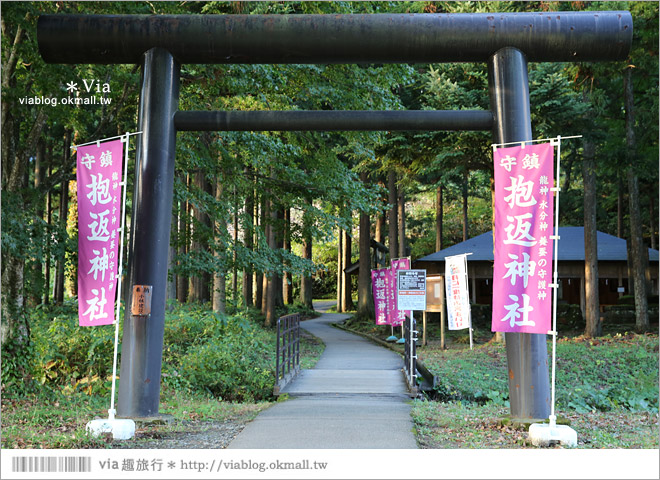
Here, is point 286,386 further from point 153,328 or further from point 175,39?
point 175,39

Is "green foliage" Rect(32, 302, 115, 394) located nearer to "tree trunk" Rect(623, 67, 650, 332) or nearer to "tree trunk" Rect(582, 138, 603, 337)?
"tree trunk" Rect(582, 138, 603, 337)

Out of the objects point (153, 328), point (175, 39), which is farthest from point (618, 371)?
point (175, 39)

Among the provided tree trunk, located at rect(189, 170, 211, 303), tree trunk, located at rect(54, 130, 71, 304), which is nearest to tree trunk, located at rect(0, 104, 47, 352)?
tree trunk, located at rect(189, 170, 211, 303)

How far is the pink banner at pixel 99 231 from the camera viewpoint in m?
6.54

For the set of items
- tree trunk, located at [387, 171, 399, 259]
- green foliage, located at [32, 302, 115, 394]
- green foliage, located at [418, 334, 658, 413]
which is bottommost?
green foliage, located at [418, 334, 658, 413]

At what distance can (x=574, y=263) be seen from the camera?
2592 cm

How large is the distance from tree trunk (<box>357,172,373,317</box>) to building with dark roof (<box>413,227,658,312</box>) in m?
2.37

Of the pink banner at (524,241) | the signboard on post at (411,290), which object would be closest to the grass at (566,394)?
the pink banner at (524,241)

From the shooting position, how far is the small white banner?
16.9 m

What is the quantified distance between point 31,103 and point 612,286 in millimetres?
27865

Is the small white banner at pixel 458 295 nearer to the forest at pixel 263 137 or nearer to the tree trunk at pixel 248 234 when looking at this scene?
the forest at pixel 263 137

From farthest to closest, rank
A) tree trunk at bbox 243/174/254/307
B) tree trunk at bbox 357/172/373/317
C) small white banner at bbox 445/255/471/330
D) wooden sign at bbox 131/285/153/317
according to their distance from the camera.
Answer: tree trunk at bbox 357/172/373/317
small white banner at bbox 445/255/471/330
tree trunk at bbox 243/174/254/307
wooden sign at bbox 131/285/153/317

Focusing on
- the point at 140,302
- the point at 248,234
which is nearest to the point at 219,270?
the point at 248,234

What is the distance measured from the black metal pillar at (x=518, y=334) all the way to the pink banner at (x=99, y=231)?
180 inches
